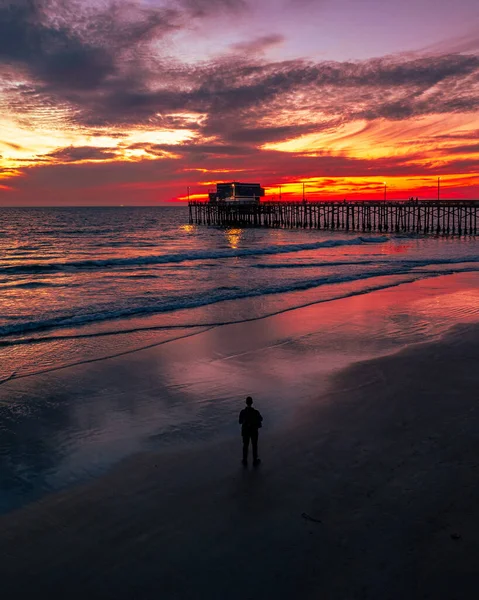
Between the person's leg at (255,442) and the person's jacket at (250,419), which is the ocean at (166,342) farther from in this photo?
the person's jacket at (250,419)

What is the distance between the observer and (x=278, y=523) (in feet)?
19.5

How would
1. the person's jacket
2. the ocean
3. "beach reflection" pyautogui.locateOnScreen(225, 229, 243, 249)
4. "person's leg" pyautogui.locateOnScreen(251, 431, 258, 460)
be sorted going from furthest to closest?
"beach reflection" pyautogui.locateOnScreen(225, 229, 243, 249), the ocean, "person's leg" pyautogui.locateOnScreen(251, 431, 258, 460), the person's jacket

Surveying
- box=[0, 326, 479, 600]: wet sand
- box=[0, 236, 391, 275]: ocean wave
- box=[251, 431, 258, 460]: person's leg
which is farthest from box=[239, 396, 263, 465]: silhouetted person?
box=[0, 236, 391, 275]: ocean wave

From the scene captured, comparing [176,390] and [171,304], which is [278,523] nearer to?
[176,390]

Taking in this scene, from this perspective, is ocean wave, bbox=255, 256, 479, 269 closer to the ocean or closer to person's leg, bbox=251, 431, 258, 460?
the ocean

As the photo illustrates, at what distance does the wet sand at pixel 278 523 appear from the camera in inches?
198

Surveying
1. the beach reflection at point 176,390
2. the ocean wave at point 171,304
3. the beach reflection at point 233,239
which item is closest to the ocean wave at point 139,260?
the beach reflection at point 233,239

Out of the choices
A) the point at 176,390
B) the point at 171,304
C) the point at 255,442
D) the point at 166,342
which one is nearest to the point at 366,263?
the point at 171,304

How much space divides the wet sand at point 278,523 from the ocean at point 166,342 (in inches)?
34.3

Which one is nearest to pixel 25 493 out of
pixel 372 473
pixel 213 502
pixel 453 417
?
pixel 213 502

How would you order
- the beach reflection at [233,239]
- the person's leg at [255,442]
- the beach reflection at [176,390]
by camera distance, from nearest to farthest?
the person's leg at [255,442] < the beach reflection at [176,390] < the beach reflection at [233,239]

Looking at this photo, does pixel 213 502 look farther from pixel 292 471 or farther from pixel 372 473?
pixel 372 473

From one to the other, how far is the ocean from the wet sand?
870 mm

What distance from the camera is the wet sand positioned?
16.5ft
